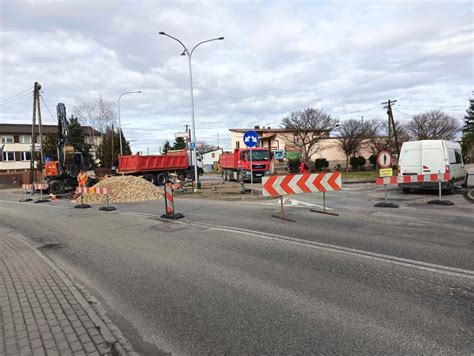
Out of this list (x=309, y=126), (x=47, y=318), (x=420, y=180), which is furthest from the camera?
(x=309, y=126)

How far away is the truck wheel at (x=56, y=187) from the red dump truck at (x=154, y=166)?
692 centimetres

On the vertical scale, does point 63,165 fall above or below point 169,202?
above

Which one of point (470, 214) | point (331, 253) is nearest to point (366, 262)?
point (331, 253)

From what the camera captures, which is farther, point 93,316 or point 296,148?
point 296,148

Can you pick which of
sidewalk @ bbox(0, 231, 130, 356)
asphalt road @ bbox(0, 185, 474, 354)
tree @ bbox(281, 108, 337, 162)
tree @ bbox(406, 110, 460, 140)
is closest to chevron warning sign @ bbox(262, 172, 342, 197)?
asphalt road @ bbox(0, 185, 474, 354)

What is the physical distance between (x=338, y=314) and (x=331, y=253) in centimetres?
258

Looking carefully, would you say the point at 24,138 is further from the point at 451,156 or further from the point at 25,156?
the point at 451,156

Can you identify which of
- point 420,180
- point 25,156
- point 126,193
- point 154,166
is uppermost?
point 25,156

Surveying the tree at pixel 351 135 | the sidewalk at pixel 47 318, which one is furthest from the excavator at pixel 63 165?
the tree at pixel 351 135

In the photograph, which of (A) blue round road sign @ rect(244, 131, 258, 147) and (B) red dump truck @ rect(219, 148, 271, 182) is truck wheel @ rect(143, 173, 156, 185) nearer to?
(B) red dump truck @ rect(219, 148, 271, 182)

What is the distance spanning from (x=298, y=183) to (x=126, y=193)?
10.9m

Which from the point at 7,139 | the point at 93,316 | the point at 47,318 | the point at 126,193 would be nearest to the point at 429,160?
the point at 126,193

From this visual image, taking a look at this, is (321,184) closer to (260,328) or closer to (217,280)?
(217,280)

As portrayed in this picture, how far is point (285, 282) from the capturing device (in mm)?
5234
